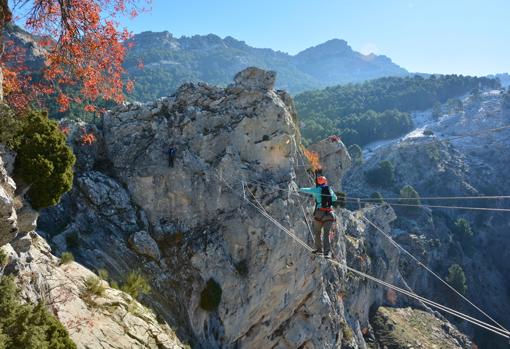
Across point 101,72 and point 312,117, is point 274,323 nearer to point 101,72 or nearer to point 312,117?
point 101,72

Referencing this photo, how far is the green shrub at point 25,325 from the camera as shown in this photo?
9.08 meters

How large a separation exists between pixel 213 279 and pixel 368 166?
111 m

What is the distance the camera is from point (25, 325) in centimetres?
936

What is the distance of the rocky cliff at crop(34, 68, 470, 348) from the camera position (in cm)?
2020

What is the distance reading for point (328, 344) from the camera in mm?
27047

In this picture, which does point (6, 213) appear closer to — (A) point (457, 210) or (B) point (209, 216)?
(B) point (209, 216)

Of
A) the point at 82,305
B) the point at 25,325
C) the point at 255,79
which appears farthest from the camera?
the point at 255,79

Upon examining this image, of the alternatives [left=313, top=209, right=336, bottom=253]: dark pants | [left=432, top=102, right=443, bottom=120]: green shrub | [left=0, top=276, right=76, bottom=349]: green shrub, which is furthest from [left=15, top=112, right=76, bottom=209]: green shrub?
[left=432, top=102, right=443, bottom=120]: green shrub

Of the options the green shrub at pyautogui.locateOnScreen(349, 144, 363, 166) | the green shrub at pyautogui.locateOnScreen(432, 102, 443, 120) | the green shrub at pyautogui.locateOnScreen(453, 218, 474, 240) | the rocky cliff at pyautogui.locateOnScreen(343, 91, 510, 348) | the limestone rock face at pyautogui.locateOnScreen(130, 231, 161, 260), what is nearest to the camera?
the limestone rock face at pyautogui.locateOnScreen(130, 231, 161, 260)

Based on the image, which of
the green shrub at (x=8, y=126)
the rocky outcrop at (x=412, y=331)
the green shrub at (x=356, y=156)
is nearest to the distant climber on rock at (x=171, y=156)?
the green shrub at (x=8, y=126)

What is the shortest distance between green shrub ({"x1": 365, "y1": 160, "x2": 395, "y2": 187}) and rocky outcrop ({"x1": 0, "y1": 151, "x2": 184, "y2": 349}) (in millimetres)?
108776

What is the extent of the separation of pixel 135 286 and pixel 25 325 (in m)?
7.61

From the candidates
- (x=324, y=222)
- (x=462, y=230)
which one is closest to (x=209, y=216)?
(x=324, y=222)

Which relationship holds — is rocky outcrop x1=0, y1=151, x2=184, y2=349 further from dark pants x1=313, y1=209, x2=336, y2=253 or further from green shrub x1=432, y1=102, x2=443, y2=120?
green shrub x1=432, y1=102, x2=443, y2=120
